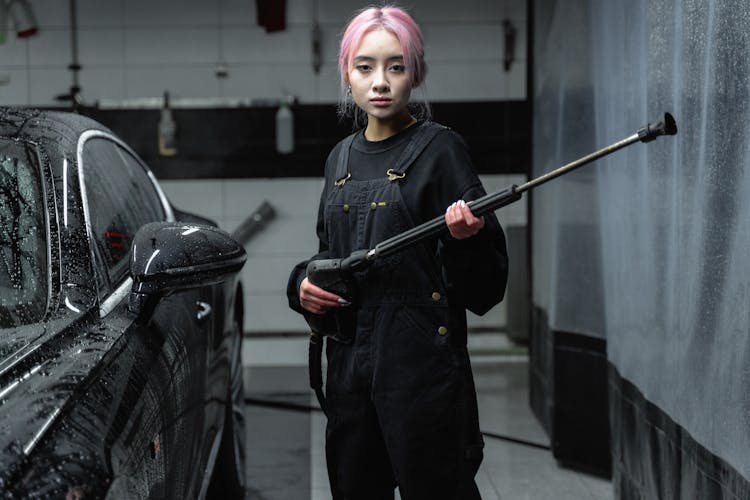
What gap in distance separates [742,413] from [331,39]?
15.9ft

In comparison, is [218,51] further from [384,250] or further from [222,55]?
[384,250]

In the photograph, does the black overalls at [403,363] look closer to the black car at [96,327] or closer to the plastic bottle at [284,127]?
the black car at [96,327]

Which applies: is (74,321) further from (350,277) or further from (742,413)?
(742,413)

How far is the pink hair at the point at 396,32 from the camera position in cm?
199

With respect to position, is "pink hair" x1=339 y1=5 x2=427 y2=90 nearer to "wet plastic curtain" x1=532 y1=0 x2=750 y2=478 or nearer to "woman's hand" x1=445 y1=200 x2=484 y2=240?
"woman's hand" x1=445 y1=200 x2=484 y2=240

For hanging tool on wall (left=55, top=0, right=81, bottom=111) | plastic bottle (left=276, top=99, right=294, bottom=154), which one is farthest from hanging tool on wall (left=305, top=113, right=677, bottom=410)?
hanging tool on wall (left=55, top=0, right=81, bottom=111)

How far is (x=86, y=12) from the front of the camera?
6.59 metres

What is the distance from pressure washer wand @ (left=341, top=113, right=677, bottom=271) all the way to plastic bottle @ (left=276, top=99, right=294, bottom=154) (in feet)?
15.4

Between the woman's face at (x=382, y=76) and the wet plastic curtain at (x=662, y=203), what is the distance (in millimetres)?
715

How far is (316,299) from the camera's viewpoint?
201cm

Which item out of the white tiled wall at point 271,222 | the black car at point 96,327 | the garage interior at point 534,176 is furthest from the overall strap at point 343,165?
the white tiled wall at point 271,222

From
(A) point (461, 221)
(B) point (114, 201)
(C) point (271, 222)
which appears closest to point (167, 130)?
(C) point (271, 222)

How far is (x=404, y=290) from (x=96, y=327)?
21.7 inches

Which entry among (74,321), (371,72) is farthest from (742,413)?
(74,321)
